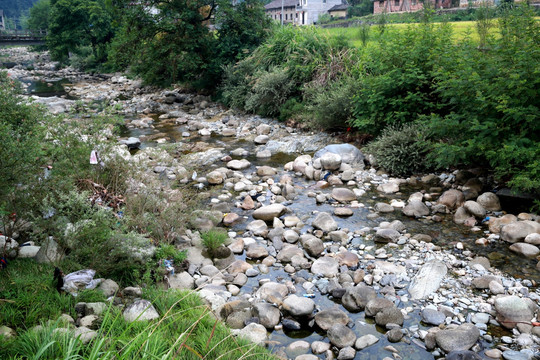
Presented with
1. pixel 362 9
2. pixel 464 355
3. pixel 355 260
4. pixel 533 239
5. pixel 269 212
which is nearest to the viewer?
pixel 464 355

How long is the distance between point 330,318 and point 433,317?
3.51 ft

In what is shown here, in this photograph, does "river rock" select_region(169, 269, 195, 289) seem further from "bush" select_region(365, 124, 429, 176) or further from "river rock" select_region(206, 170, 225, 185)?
"bush" select_region(365, 124, 429, 176)

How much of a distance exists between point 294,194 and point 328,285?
3.15 m

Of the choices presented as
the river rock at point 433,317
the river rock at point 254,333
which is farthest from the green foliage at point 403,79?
the river rock at point 254,333

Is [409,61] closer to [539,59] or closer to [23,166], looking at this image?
[539,59]

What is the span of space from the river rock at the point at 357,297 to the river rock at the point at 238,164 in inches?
209

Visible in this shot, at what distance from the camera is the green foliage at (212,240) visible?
5703 mm

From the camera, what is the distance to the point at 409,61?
8.84m

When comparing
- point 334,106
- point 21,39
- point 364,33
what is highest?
point 21,39

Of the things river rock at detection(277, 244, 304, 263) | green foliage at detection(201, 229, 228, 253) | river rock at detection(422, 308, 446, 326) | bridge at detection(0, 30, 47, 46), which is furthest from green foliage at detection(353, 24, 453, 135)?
bridge at detection(0, 30, 47, 46)

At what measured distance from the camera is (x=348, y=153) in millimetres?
9297

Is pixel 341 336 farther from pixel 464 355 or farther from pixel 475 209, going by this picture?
pixel 475 209

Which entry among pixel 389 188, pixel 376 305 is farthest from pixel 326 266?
pixel 389 188

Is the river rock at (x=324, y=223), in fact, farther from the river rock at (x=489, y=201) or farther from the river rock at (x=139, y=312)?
the river rock at (x=139, y=312)
